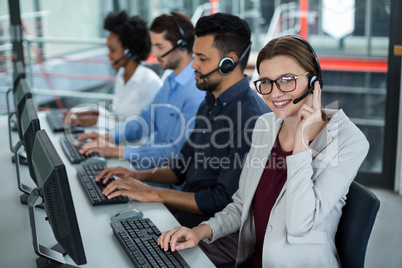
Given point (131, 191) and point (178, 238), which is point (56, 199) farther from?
point (131, 191)

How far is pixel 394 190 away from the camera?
10.8 ft

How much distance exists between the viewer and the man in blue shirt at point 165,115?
2334 mm

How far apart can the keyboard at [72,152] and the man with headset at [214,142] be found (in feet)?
1.01

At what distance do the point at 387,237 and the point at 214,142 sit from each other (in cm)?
139

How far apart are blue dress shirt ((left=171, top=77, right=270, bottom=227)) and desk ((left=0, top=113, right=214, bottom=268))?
8.7 inches

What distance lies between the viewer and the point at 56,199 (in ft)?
3.70

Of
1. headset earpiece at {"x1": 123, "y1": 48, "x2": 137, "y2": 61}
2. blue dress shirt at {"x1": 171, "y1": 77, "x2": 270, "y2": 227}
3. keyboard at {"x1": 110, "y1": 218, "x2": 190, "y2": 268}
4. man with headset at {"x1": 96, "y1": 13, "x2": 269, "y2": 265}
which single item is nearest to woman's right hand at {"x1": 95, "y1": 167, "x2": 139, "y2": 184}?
man with headset at {"x1": 96, "y1": 13, "x2": 269, "y2": 265}

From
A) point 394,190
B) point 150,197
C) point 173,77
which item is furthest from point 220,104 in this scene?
point 394,190

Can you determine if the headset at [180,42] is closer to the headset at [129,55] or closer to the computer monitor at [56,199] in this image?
the headset at [129,55]

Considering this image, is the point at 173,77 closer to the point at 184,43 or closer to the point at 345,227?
the point at 184,43

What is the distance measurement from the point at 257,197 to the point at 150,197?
1.35 feet

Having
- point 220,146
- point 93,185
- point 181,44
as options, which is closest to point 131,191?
point 93,185

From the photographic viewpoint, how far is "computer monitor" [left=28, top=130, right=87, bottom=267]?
1.07 metres

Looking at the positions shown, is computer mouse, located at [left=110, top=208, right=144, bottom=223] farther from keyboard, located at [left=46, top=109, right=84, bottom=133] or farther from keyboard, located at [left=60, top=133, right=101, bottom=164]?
keyboard, located at [left=46, top=109, right=84, bottom=133]
